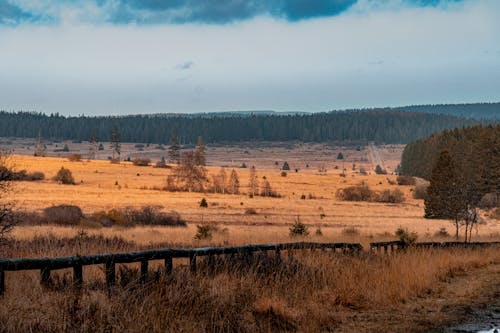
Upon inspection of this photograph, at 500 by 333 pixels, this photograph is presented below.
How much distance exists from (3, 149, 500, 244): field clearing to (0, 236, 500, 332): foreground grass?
22135mm

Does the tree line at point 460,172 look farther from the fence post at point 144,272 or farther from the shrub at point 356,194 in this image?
the fence post at point 144,272

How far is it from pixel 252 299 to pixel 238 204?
5980cm

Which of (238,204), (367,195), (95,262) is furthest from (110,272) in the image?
(367,195)

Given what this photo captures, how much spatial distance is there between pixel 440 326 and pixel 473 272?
7796 millimetres

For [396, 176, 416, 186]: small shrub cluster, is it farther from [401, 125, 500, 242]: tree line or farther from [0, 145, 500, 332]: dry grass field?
[0, 145, 500, 332]: dry grass field

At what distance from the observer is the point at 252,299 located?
28.3ft

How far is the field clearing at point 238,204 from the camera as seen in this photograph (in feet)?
153

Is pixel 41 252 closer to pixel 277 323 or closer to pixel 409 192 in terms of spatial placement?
pixel 277 323

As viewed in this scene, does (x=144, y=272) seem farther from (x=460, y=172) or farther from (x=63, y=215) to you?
(x=460, y=172)

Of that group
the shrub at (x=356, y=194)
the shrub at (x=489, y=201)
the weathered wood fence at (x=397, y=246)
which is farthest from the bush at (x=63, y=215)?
the shrub at (x=489, y=201)

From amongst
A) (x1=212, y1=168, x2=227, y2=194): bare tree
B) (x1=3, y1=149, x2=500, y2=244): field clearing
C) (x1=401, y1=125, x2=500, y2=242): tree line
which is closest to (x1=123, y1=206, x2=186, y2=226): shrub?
(x1=3, y1=149, x2=500, y2=244): field clearing

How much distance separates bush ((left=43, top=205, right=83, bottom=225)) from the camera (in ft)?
131

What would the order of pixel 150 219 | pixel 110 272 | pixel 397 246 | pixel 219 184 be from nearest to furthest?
pixel 110 272, pixel 397 246, pixel 150 219, pixel 219 184

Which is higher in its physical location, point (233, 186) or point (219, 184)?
point (219, 184)
